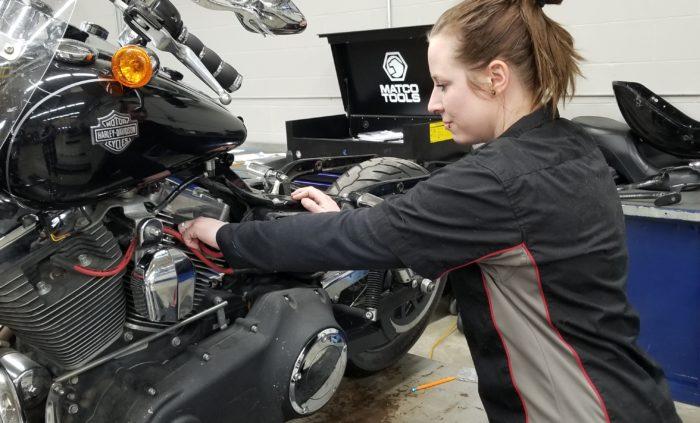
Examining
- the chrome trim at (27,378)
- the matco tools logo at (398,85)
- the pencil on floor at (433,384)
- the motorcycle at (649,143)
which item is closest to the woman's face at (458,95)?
the chrome trim at (27,378)

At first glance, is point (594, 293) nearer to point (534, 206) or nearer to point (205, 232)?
point (534, 206)

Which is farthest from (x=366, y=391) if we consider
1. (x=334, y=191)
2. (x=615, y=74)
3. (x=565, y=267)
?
(x=615, y=74)

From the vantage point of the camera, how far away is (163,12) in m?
1.30

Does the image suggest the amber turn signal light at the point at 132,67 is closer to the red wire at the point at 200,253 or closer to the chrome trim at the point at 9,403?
the red wire at the point at 200,253

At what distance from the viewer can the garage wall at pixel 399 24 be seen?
9.59 feet

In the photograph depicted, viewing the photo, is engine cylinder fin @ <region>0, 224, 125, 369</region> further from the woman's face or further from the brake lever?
the woman's face

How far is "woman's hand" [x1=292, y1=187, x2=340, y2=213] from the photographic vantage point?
1549 millimetres

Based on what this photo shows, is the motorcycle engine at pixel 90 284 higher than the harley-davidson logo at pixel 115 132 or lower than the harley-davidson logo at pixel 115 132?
lower

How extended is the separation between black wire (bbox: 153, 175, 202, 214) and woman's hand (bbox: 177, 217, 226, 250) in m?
0.06

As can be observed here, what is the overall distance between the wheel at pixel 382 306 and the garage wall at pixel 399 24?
1316 millimetres

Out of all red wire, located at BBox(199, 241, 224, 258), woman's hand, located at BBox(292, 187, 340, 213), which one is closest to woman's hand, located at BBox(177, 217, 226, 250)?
red wire, located at BBox(199, 241, 224, 258)

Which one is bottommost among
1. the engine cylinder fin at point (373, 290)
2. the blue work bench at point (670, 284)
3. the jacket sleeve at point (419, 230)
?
the blue work bench at point (670, 284)

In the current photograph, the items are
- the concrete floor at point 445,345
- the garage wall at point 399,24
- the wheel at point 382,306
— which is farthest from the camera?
the garage wall at point 399,24

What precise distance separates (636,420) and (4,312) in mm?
1115
